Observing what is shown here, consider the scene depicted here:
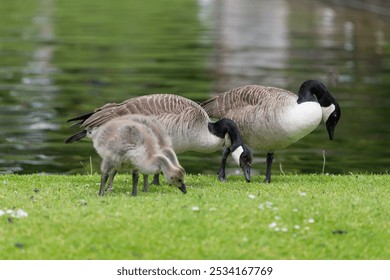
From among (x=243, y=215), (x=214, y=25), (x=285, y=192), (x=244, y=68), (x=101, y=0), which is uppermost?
(x=243, y=215)

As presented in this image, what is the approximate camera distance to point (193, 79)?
99.6ft

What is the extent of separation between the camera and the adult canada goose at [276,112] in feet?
42.7

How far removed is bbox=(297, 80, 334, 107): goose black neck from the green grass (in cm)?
204

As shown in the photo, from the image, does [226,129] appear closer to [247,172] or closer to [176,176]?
[247,172]

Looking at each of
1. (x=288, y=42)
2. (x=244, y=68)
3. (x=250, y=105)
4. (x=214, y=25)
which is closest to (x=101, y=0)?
(x=214, y=25)

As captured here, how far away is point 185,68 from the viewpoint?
33438 millimetres

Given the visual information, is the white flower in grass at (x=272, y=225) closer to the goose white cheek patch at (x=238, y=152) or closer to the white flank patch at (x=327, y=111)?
the goose white cheek patch at (x=238, y=152)

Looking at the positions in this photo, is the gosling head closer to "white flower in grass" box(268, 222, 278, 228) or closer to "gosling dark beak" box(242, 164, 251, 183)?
"white flower in grass" box(268, 222, 278, 228)

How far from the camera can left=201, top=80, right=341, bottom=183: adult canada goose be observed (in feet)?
42.7

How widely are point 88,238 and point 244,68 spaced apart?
25838 mm

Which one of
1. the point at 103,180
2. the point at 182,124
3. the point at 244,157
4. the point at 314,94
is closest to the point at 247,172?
the point at 244,157

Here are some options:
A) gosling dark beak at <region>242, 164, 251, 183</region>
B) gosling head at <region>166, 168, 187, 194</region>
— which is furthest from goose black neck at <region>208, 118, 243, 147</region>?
gosling head at <region>166, 168, 187, 194</region>

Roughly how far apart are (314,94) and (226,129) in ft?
5.03

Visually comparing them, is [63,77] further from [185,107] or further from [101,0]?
[101,0]
